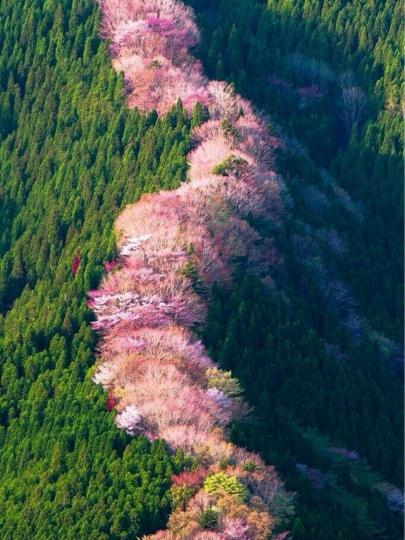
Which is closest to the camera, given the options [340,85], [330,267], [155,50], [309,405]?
[309,405]

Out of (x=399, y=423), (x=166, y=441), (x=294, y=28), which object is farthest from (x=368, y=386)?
(x=294, y=28)

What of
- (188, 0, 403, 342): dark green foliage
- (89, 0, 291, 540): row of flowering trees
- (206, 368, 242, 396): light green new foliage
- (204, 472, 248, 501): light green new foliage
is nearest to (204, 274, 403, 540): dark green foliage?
(206, 368, 242, 396): light green new foliage

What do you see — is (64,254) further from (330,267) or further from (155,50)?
(155,50)

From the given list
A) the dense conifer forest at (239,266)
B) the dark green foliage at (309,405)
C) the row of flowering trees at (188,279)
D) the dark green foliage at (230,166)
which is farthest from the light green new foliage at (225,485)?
the dark green foliage at (230,166)

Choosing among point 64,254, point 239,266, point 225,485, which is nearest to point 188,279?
point 239,266

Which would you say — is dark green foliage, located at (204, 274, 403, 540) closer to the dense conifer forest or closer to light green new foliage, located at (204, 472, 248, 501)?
the dense conifer forest

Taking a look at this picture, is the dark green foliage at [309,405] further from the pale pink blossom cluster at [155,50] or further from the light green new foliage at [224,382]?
the pale pink blossom cluster at [155,50]
